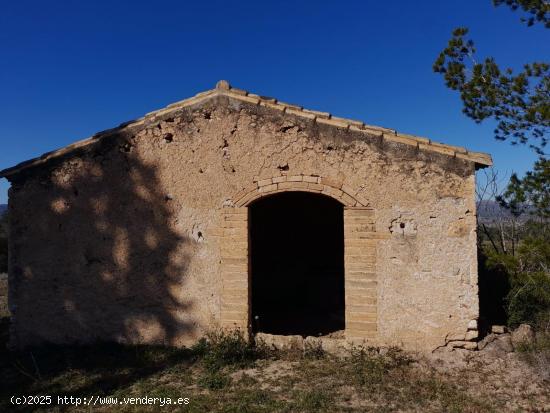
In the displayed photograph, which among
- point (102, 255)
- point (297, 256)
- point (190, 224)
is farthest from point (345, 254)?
point (297, 256)

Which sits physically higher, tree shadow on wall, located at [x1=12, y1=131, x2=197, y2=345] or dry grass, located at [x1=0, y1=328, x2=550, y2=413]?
tree shadow on wall, located at [x1=12, y1=131, x2=197, y2=345]

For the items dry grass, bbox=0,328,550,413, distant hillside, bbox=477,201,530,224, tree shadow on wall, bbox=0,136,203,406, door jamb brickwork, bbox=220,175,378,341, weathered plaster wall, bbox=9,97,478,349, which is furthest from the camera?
distant hillside, bbox=477,201,530,224

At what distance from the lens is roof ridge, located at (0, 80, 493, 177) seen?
231 inches

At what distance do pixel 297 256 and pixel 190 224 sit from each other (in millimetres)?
5075

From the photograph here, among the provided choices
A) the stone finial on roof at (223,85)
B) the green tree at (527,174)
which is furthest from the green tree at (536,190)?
the stone finial on roof at (223,85)

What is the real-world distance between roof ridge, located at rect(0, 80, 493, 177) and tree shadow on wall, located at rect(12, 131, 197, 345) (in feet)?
0.76

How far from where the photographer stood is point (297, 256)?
36.6 ft

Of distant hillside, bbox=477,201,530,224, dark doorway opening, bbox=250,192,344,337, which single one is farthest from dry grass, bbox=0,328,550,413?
distant hillside, bbox=477,201,530,224

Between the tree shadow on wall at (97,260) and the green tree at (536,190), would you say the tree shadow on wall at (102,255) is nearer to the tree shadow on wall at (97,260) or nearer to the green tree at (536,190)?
the tree shadow on wall at (97,260)

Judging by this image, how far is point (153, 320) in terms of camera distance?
661 cm

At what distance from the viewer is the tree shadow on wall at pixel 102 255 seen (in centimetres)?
657

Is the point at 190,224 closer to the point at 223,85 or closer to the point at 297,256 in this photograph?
the point at 223,85

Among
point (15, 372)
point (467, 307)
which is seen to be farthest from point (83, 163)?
point (467, 307)

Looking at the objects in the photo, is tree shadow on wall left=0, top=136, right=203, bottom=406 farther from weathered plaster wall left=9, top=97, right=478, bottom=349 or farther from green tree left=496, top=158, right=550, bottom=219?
green tree left=496, top=158, right=550, bottom=219
